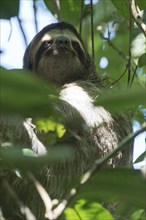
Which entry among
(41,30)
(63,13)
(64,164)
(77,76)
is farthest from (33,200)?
(41,30)

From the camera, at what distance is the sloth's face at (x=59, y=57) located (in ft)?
17.2

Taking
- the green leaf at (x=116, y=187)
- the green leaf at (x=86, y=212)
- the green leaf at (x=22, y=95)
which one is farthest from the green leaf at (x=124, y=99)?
the green leaf at (x=86, y=212)

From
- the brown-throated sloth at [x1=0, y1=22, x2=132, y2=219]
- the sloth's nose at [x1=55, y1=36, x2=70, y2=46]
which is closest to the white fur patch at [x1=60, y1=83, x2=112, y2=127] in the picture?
the brown-throated sloth at [x1=0, y1=22, x2=132, y2=219]

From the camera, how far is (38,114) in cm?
113

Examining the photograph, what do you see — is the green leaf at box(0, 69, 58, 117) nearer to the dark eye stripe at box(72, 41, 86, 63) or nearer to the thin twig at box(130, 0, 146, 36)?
the thin twig at box(130, 0, 146, 36)

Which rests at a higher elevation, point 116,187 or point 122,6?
point 122,6

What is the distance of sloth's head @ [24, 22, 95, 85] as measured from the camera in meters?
5.25

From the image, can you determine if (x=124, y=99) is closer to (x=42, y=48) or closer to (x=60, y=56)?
(x=60, y=56)

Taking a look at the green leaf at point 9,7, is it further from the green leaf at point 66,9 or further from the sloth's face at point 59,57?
the sloth's face at point 59,57

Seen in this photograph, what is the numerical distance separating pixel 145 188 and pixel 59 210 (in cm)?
32

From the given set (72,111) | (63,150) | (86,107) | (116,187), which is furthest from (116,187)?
(86,107)

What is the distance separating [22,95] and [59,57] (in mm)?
4196

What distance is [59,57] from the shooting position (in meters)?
5.23

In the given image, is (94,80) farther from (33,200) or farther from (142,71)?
(33,200)
